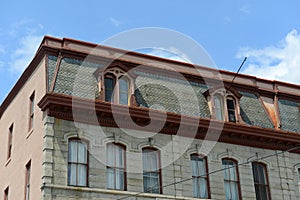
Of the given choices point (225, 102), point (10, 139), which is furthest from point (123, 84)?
point (10, 139)

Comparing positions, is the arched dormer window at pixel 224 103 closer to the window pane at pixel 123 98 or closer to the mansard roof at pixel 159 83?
the mansard roof at pixel 159 83

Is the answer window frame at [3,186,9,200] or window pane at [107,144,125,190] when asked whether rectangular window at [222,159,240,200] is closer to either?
window pane at [107,144,125,190]

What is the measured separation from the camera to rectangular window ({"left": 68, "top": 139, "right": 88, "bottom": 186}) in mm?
23183

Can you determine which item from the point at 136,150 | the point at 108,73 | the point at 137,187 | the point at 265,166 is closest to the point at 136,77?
the point at 108,73

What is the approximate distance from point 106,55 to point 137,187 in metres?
6.41

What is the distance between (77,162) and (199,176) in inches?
226

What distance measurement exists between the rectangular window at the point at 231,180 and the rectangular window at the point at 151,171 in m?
3.37

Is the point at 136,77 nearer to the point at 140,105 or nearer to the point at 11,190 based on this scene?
the point at 140,105

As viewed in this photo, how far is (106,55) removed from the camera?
2675cm

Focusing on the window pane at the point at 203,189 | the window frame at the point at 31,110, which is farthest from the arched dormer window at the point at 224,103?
the window frame at the point at 31,110

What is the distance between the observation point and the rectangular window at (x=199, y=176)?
84.1 ft

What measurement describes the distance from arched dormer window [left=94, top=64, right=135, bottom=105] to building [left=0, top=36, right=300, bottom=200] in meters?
0.05

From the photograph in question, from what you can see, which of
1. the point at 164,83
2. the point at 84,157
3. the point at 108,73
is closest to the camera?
the point at 84,157

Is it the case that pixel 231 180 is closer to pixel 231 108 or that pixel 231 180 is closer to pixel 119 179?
pixel 231 108
